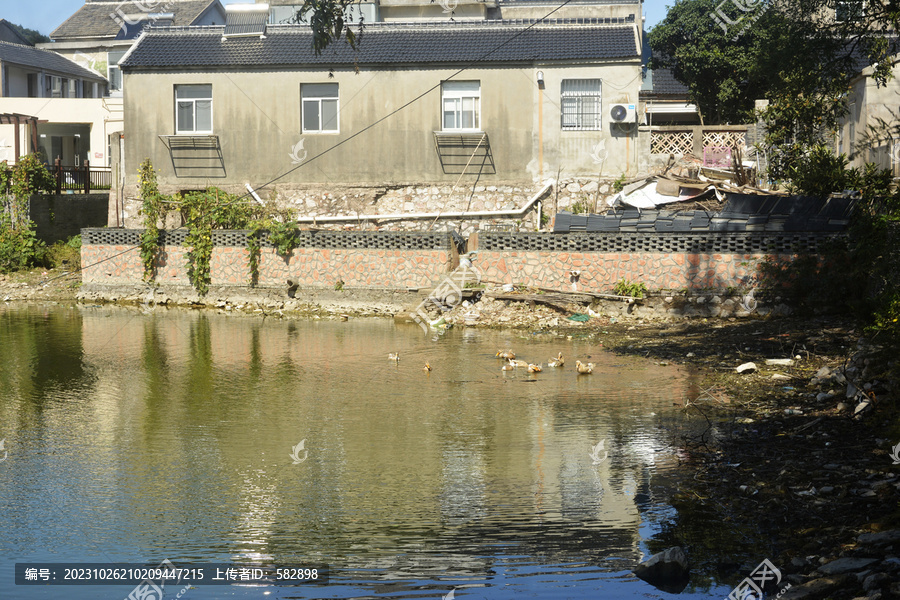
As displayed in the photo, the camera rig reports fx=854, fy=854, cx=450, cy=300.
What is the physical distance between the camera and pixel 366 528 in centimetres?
723

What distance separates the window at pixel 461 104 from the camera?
80.7 feet

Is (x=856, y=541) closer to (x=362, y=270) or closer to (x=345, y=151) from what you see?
(x=362, y=270)

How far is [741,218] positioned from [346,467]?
40.4 ft

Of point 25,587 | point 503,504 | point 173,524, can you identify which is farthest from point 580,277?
point 25,587

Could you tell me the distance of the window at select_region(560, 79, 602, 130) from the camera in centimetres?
2422
